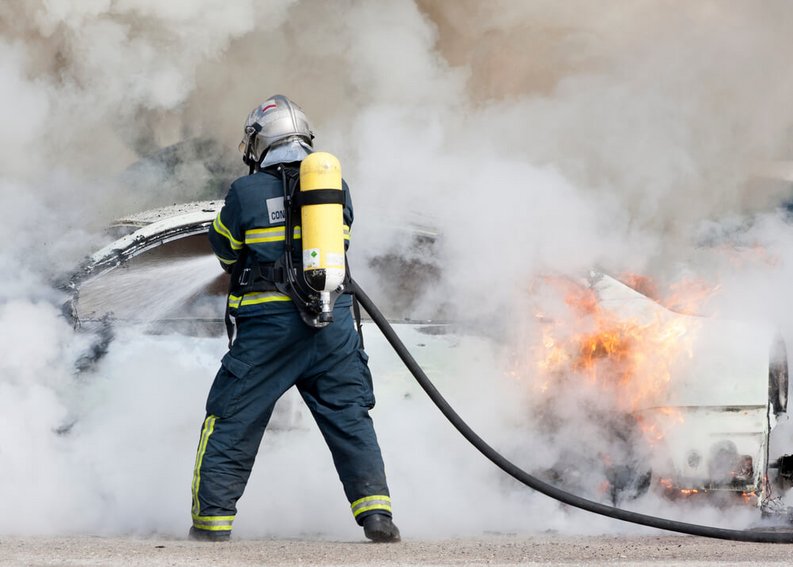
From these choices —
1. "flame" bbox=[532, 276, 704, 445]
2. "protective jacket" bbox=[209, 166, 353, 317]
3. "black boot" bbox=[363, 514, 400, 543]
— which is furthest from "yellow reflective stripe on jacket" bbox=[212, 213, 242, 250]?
"flame" bbox=[532, 276, 704, 445]

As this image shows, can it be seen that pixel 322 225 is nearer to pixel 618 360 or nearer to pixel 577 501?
pixel 577 501

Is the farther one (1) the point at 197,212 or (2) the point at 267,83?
(2) the point at 267,83

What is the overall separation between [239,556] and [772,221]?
3410 mm

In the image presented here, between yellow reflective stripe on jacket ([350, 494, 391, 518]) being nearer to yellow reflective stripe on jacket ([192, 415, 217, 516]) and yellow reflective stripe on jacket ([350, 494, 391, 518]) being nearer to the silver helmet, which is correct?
yellow reflective stripe on jacket ([192, 415, 217, 516])

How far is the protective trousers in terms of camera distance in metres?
4.34

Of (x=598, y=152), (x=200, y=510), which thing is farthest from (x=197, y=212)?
(x=598, y=152)

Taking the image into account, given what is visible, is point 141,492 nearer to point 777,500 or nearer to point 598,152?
point 777,500

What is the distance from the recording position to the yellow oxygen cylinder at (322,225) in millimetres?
4203

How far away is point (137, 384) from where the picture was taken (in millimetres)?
5371

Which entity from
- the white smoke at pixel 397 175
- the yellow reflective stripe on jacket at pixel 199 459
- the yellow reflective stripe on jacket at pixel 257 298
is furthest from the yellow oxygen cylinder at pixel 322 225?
the white smoke at pixel 397 175

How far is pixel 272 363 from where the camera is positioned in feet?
14.4

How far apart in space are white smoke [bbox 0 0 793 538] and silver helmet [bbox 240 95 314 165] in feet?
3.83

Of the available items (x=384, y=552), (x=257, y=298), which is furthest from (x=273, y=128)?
(x=384, y=552)

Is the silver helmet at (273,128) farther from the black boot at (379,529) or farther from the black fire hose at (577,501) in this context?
the black boot at (379,529)
